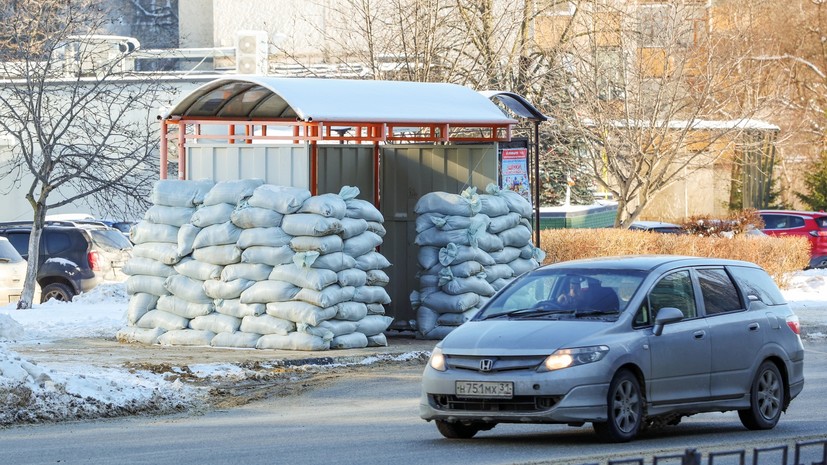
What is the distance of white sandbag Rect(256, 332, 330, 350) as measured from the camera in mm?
15773

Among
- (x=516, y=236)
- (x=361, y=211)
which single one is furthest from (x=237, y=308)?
(x=516, y=236)

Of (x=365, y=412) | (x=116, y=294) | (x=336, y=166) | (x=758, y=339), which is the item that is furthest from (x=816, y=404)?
(x=116, y=294)

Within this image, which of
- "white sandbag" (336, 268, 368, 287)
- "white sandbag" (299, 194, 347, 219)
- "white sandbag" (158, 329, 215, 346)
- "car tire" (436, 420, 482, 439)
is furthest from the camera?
"white sandbag" (158, 329, 215, 346)

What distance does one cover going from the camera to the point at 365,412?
11.9m

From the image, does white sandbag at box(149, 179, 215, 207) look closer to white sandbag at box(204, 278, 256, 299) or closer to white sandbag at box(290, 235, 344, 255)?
white sandbag at box(204, 278, 256, 299)

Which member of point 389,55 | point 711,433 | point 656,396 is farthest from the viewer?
point 389,55

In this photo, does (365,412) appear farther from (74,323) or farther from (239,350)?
(74,323)

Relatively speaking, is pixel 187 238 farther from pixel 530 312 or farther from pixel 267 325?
pixel 530 312

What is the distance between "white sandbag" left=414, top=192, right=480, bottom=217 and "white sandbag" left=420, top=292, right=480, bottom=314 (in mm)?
999

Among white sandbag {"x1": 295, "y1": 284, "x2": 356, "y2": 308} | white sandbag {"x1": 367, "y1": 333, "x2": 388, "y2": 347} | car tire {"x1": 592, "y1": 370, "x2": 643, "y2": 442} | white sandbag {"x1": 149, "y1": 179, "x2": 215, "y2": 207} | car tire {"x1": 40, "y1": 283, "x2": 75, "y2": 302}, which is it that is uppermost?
white sandbag {"x1": 149, "y1": 179, "x2": 215, "y2": 207}

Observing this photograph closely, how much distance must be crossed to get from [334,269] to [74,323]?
5181 mm

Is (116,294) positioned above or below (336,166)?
below

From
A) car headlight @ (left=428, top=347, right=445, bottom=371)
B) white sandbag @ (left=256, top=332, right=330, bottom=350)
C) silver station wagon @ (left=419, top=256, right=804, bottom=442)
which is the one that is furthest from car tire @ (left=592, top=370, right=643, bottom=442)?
white sandbag @ (left=256, top=332, right=330, bottom=350)

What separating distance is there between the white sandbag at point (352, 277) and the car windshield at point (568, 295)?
17.0 ft
